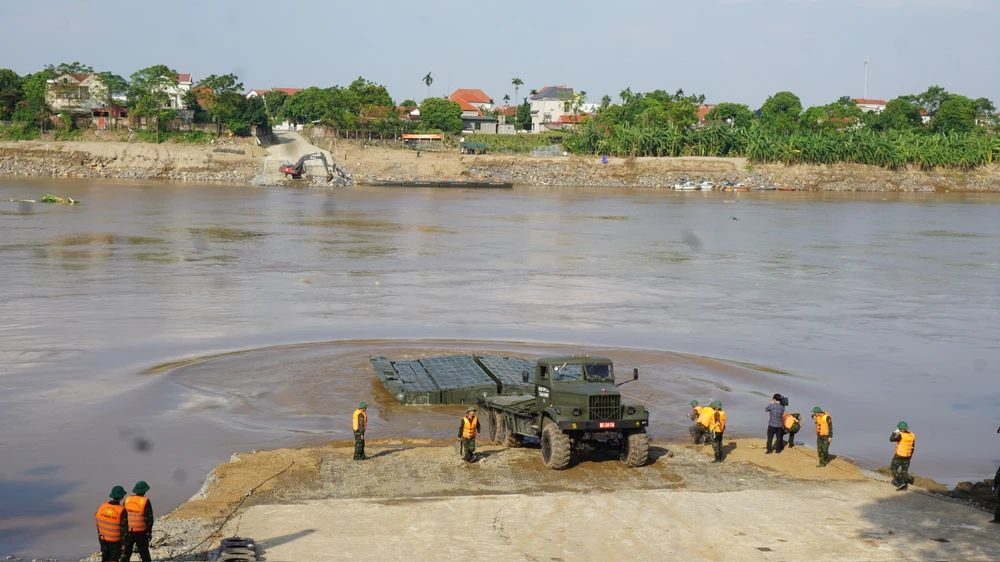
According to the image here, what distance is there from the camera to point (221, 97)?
126 meters

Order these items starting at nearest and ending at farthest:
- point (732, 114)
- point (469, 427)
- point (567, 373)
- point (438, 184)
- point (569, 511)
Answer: point (569, 511), point (469, 427), point (567, 373), point (438, 184), point (732, 114)

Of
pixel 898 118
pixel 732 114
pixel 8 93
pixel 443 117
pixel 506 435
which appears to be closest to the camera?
pixel 506 435

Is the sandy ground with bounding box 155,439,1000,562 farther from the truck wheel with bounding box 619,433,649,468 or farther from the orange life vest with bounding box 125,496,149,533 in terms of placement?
the orange life vest with bounding box 125,496,149,533

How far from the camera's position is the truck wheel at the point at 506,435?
2059cm

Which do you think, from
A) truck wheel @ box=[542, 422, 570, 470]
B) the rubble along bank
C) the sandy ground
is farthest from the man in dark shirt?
the rubble along bank

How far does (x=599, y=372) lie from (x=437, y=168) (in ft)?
350

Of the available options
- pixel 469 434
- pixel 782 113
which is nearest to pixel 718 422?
pixel 469 434

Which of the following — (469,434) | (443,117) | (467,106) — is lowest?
(469,434)

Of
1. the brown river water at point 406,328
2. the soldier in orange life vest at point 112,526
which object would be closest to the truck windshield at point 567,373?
the brown river water at point 406,328

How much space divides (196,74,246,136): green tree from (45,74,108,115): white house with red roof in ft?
46.7

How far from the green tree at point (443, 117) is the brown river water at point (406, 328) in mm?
82626

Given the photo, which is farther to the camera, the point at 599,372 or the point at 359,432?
the point at 599,372

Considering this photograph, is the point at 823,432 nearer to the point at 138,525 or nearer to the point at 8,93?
the point at 138,525

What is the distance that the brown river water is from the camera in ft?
71.3
